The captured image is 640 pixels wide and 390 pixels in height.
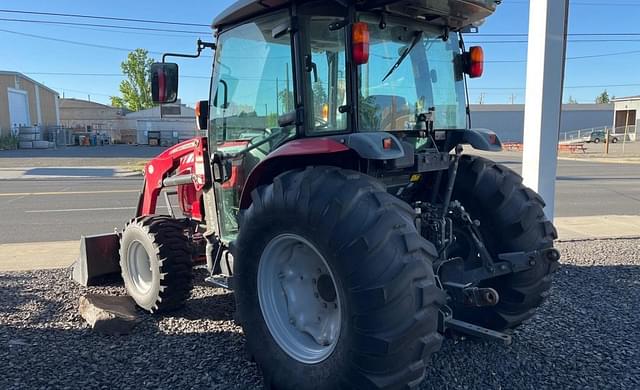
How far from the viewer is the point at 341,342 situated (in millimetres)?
2666

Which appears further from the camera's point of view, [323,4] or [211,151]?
[211,151]

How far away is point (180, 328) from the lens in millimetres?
4082

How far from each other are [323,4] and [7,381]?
125 inches

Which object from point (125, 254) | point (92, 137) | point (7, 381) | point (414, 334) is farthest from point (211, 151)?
point (92, 137)

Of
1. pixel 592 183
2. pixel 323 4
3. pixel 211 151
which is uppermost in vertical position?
pixel 323 4

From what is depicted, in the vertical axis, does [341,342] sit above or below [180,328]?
above

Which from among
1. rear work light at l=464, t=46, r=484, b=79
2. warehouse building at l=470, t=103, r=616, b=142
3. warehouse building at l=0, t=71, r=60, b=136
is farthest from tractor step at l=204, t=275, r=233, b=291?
warehouse building at l=470, t=103, r=616, b=142

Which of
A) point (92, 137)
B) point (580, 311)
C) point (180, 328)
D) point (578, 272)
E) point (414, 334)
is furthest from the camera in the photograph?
point (92, 137)

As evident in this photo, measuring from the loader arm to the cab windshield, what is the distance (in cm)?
173

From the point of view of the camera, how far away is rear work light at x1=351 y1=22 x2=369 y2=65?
2.85 metres

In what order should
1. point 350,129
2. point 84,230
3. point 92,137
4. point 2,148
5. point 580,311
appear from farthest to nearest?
1. point 92,137
2. point 2,148
3. point 84,230
4. point 580,311
5. point 350,129

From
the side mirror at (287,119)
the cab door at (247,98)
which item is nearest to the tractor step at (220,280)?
the cab door at (247,98)

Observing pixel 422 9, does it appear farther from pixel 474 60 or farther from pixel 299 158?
pixel 299 158

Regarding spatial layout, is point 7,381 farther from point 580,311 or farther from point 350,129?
point 580,311
